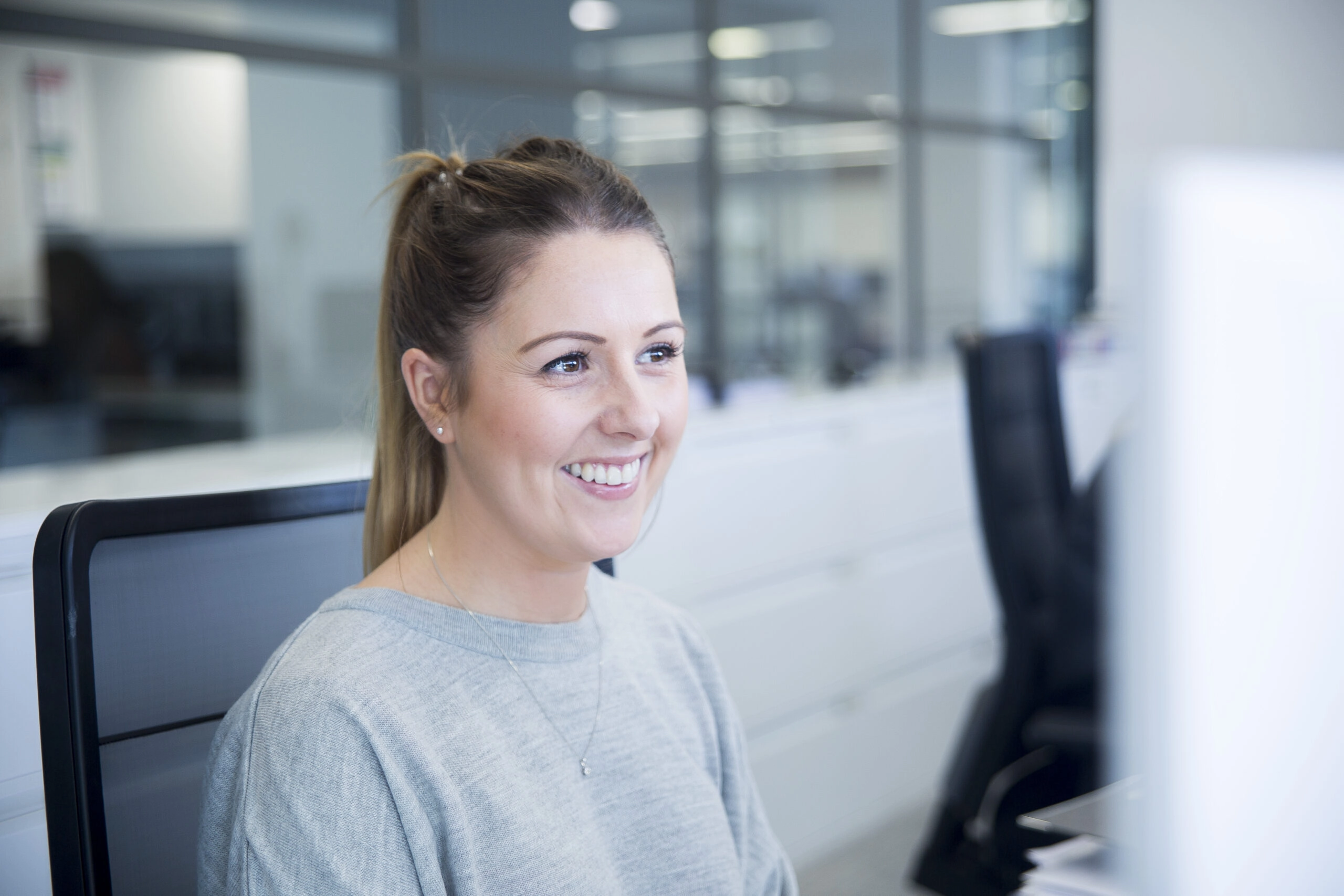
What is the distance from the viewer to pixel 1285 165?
374 mm

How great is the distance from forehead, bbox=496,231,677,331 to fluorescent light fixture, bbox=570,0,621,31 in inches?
103

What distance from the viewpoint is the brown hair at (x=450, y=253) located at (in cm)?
103

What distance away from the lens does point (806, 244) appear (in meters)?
4.48

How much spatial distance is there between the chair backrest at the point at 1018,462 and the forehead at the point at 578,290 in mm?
1093

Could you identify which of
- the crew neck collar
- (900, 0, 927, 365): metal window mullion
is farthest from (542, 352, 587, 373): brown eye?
(900, 0, 927, 365): metal window mullion

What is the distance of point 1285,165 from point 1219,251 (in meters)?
0.06

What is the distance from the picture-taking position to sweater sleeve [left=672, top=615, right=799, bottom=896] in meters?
1.16

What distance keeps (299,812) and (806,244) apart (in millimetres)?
3865

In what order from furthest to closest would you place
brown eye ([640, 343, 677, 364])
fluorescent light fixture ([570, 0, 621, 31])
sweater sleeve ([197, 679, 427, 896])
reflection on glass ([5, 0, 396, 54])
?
1. fluorescent light fixture ([570, 0, 621, 31])
2. reflection on glass ([5, 0, 396, 54])
3. brown eye ([640, 343, 677, 364])
4. sweater sleeve ([197, 679, 427, 896])

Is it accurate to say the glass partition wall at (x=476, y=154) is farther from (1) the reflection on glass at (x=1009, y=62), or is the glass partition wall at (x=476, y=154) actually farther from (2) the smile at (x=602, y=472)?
(2) the smile at (x=602, y=472)

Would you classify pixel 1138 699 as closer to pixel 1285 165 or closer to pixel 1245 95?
pixel 1285 165

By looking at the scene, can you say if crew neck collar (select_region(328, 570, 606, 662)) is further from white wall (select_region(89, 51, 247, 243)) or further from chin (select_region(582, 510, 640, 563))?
white wall (select_region(89, 51, 247, 243))

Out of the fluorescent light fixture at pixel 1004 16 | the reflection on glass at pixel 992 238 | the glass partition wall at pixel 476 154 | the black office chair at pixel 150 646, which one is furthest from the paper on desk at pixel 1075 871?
the fluorescent light fixture at pixel 1004 16

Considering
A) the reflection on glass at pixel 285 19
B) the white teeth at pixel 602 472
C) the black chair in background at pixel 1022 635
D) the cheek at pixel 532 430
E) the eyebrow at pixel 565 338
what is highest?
the reflection on glass at pixel 285 19
